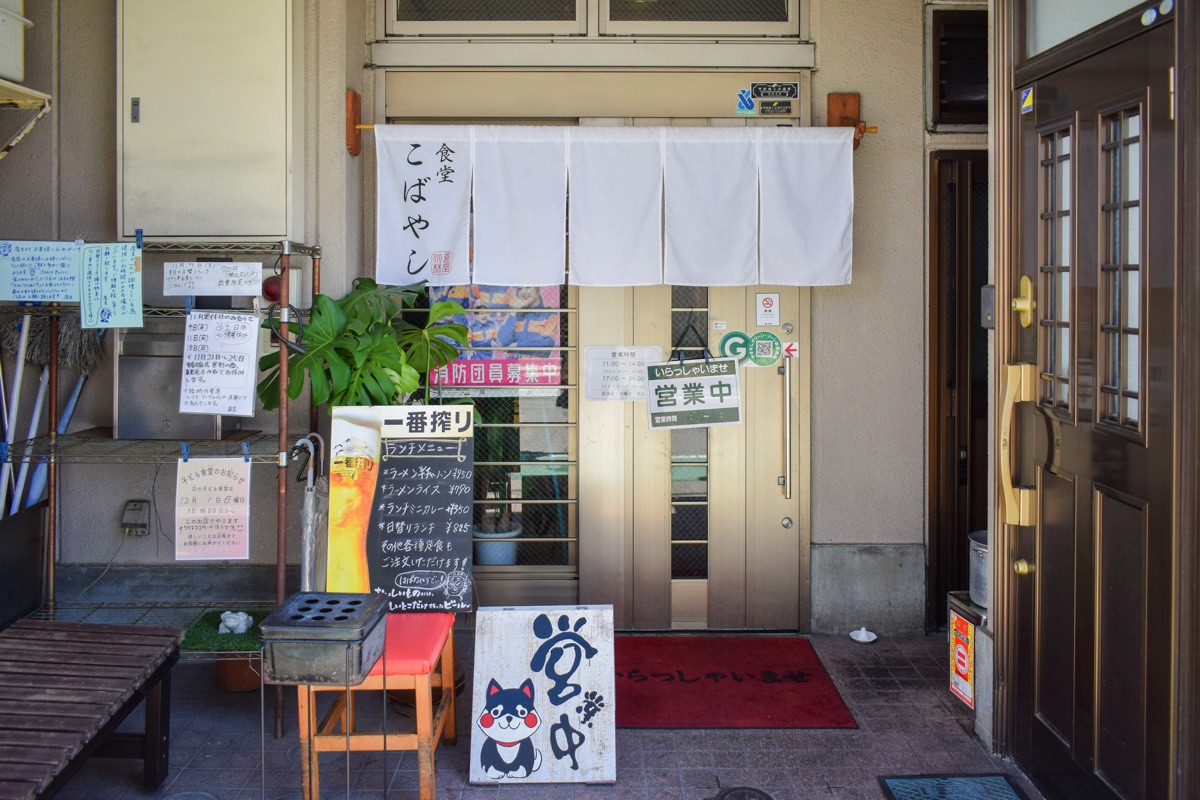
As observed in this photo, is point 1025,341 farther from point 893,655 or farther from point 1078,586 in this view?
point 893,655

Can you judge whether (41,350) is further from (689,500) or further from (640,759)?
(640,759)

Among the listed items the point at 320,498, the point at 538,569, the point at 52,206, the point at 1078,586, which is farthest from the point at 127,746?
the point at 1078,586

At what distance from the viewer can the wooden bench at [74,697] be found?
3.38 meters

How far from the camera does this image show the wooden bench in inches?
133

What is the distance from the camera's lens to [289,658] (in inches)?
139

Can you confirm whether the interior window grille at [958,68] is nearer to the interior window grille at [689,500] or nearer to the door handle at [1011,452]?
the interior window grille at [689,500]

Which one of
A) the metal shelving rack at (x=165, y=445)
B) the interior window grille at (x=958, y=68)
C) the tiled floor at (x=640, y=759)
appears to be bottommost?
the tiled floor at (x=640, y=759)

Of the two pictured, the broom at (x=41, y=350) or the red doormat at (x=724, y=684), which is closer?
the red doormat at (x=724, y=684)

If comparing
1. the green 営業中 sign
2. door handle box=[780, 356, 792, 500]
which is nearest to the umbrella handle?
the green 営業中 sign

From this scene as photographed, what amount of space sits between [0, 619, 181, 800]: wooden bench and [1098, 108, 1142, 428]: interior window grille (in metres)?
4.16

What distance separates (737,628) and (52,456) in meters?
4.36

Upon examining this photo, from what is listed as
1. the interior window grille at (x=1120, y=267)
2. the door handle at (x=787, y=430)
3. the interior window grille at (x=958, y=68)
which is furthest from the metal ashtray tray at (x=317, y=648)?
the interior window grille at (x=958, y=68)

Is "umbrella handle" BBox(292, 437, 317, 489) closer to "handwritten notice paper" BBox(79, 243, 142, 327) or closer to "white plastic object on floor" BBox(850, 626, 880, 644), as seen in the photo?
"handwritten notice paper" BBox(79, 243, 142, 327)

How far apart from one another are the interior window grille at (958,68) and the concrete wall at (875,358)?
117mm
